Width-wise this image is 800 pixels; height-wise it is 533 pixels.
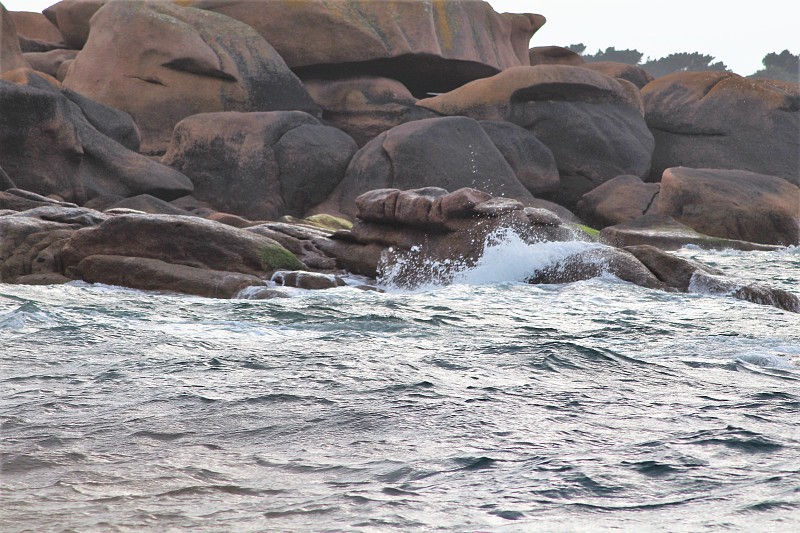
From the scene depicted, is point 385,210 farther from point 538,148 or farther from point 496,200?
point 538,148

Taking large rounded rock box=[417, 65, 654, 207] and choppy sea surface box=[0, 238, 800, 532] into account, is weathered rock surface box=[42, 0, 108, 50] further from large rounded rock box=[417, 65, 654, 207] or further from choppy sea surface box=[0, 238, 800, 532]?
choppy sea surface box=[0, 238, 800, 532]

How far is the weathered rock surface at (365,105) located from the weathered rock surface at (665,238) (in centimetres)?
784

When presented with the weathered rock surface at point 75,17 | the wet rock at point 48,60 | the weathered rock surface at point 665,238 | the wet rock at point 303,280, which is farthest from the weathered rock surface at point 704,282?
the weathered rock surface at point 75,17

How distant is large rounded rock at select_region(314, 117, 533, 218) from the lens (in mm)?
21250

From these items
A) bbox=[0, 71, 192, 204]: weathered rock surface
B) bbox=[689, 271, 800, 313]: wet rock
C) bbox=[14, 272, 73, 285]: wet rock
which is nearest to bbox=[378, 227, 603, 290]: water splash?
bbox=[689, 271, 800, 313]: wet rock

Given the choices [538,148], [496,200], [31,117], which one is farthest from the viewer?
[538,148]

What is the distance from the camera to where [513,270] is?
11781 mm

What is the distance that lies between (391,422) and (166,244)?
7.17 m

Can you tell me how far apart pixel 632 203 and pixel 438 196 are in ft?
38.6

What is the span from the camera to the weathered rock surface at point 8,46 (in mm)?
23375

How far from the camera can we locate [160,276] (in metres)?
10.4

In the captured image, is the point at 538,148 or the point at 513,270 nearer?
the point at 513,270

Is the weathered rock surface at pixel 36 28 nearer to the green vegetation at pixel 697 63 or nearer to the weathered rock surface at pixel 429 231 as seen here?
the weathered rock surface at pixel 429 231

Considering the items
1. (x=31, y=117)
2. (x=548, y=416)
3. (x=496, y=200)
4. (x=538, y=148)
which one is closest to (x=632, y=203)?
(x=538, y=148)
